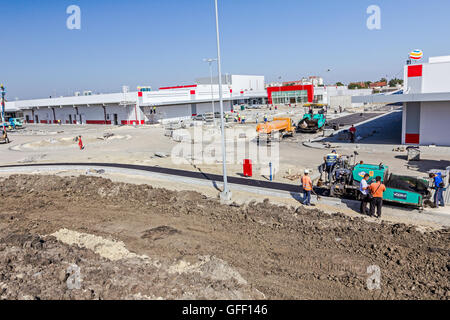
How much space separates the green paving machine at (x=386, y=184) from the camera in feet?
42.5

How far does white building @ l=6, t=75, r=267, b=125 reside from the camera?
52.9 metres

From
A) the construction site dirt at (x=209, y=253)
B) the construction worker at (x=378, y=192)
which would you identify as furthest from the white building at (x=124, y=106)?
the construction worker at (x=378, y=192)

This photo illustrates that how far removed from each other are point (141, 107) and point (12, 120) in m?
22.7

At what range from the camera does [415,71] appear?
24.9 meters

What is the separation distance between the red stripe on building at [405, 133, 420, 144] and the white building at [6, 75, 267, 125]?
117ft

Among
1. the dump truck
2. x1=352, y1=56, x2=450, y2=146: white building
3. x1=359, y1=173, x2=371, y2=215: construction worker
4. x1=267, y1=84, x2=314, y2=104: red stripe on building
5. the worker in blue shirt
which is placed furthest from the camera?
x1=267, y1=84, x2=314, y2=104: red stripe on building

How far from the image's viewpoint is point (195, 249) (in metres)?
10.7

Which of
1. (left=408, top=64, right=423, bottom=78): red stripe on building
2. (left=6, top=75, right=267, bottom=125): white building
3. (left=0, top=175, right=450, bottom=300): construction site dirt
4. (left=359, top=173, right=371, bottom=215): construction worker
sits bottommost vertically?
(left=0, top=175, right=450, bottom=300): construction site dirt

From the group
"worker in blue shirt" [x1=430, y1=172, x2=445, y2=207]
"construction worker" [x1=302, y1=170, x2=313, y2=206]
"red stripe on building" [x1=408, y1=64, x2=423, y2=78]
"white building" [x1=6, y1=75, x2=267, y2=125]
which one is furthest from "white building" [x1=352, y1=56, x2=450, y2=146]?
"white building" [x1=6, y1=75, x2=267, y2=125]

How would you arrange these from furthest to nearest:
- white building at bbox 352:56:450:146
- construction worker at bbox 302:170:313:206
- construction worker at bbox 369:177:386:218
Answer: white building at bbox 352:56:450:146, construction worker at bbox 302:170:313:206, construction worker at bbox 369:177:386:218

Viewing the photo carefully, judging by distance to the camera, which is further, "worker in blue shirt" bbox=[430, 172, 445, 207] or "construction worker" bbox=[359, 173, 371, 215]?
"worker in blue shirt" bbox=[430, 172, 445, 207]

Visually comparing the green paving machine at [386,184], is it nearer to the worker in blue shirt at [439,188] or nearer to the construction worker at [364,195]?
the worker in blue shirt at [439,188]

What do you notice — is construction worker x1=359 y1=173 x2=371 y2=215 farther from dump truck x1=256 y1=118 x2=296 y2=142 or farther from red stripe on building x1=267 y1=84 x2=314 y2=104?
red stripe on building x1=267 y1=84 x2=314 y2=104

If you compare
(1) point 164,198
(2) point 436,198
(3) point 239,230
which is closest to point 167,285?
(3) point 239,230
